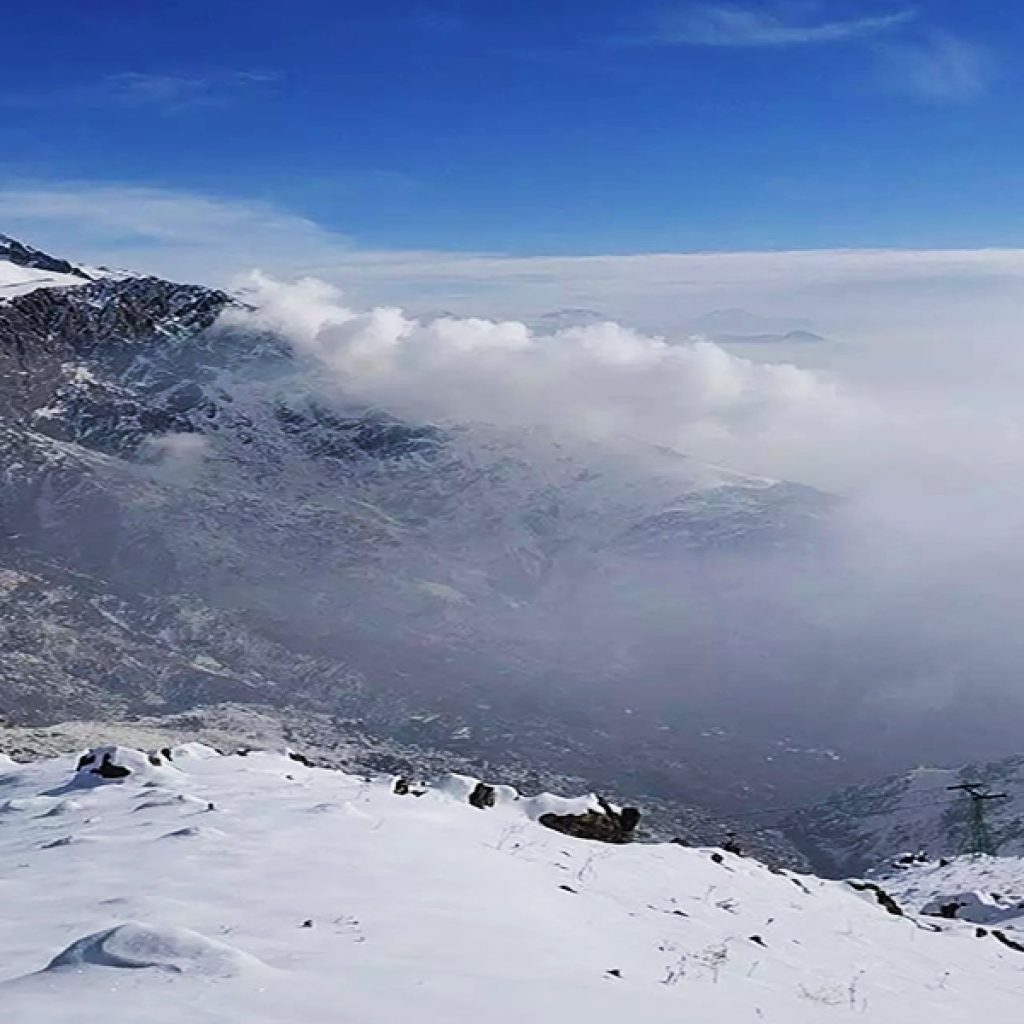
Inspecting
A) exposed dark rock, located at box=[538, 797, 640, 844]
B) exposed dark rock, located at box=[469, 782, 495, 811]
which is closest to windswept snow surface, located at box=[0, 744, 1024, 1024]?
exposed dark rock, located at box=[469, 782, 495, 811]

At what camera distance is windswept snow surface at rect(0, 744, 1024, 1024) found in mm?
11461

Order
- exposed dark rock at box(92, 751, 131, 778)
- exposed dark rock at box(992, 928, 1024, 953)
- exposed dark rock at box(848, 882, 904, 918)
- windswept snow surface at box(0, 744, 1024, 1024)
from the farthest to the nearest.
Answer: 1. exposed dark rock at box(848, 882, 904, 918)
2. exposed dark rock at box(92, 751, 131, 778)
3. exposed dark rock at box(992, 928, 1024, 953)
4. windswept snow surface at box(0, 744, 1024, 1024)

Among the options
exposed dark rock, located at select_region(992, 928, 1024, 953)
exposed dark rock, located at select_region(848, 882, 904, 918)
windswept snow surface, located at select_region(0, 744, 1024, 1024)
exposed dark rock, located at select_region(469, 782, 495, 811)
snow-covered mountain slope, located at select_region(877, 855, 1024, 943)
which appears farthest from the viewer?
snow-covered mountain slope, located at select_region(877, 855, 1024, 943)

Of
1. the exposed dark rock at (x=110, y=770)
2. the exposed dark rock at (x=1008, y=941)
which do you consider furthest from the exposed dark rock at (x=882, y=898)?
the exposed dark rock at (x=110, y=770)

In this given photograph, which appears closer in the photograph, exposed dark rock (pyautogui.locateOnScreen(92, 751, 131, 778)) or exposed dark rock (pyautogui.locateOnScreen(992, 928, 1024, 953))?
exposed dark rock (pyautogui.locateOnScreen(992, 928, 1024, 953))

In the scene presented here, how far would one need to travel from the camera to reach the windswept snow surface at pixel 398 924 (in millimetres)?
11461

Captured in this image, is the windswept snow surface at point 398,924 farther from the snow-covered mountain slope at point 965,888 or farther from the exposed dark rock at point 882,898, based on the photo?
the snow-covered mountain slope at point 965,888

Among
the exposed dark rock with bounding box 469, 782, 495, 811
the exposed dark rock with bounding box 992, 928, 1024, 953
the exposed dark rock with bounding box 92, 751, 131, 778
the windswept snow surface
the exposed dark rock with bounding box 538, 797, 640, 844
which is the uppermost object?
the windswept snow surface

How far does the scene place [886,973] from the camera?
1912cm

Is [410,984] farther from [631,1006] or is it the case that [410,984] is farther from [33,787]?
[33,787]

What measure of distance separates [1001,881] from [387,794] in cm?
3343

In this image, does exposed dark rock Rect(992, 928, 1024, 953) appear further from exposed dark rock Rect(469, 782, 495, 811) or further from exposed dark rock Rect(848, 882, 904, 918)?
exposed dark rock Rect(469, 782, 495, 811)

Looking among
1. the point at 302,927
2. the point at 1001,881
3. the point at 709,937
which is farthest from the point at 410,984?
the point at 1001,881

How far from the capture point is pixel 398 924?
47.6 ft
